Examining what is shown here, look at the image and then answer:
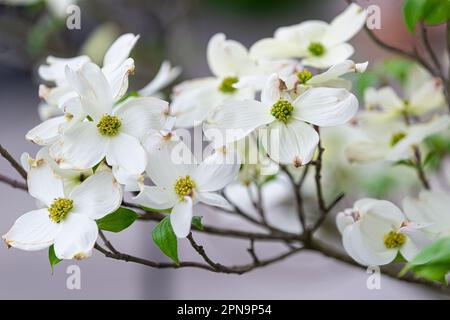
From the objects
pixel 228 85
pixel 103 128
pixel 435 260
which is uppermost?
pixel 228 85

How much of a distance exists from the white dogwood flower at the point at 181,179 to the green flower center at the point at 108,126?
32mm

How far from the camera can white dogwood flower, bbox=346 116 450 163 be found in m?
0.63

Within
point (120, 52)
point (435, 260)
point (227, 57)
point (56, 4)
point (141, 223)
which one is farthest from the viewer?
point (141, 223)

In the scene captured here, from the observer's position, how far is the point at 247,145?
1.80ft

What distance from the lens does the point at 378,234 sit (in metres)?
0.52

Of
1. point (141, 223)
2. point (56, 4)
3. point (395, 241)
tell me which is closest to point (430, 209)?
point (395, 241)

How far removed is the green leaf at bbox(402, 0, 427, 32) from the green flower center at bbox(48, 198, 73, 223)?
32cm

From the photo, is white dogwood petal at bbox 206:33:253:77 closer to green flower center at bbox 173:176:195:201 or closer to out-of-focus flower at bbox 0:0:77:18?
green flower center at bbox 173:176:195:201

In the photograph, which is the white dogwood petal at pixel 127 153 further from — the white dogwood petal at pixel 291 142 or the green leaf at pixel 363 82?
the green leaf at pixel 363 82

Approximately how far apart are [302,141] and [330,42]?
0.16 meters

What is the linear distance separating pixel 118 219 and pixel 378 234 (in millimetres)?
197

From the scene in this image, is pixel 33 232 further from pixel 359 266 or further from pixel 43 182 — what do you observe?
pixel 359 266

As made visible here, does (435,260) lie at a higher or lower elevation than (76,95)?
lower

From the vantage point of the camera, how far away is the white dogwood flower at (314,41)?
0.61m
